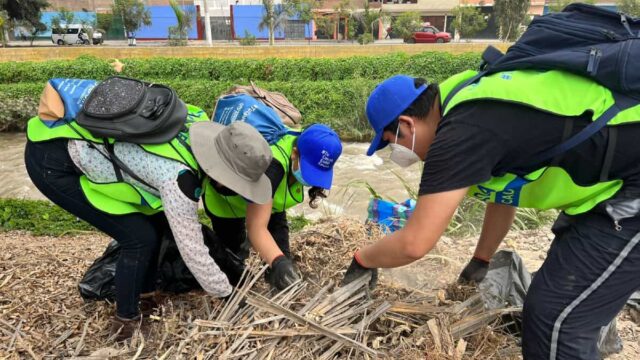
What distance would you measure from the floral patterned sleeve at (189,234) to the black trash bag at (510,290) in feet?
4.36

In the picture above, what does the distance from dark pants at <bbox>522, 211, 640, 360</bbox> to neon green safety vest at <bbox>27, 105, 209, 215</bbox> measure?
5.13ft

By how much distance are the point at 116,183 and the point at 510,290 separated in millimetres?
2105

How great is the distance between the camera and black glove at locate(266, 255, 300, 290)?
2.28 meters

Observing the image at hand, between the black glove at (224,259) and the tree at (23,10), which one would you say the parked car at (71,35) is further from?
the black glove at (224,259)

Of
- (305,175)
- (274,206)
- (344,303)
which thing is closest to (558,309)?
(344,303)

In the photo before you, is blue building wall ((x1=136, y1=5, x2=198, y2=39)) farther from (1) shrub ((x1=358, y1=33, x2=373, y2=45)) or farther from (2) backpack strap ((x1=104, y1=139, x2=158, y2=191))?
(2) backpack strap ((x1=104, y1=139, x2=158, y2=191))

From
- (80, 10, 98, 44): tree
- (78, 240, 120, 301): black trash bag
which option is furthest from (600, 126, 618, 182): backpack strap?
(80, 10, 98, 44): tree

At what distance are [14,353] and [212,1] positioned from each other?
4389cm

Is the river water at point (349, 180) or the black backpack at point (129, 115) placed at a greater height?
the black backpack at point (129, 115)

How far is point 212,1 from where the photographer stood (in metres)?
42.2

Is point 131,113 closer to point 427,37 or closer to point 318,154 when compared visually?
point 318,154

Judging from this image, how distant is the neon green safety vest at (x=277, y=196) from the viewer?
8.18 ft

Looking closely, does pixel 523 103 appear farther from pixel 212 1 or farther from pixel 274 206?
pixel 212 1

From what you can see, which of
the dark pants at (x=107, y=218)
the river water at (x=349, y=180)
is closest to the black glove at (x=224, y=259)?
the dark pants at (x=107, y=218)
